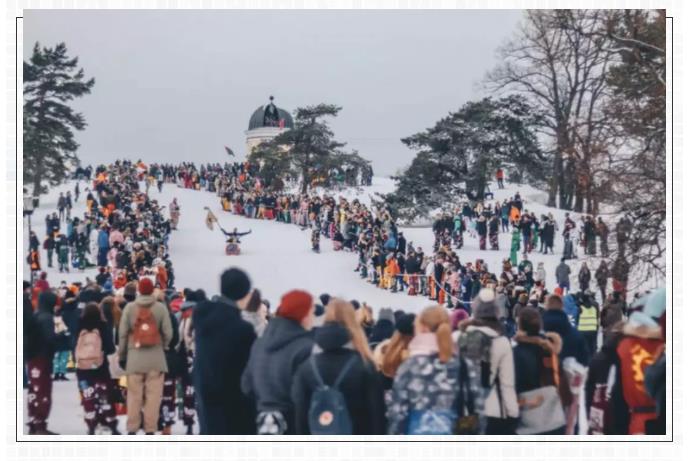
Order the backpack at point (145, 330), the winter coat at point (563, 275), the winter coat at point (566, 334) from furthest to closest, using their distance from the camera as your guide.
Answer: the winter coat at point (563, 275), the backpack at point (145, 330), the winter coat at point (566, 334)

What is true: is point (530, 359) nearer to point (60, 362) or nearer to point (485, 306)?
point (485, 306)

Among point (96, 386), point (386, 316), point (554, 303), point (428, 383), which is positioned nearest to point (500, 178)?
point (386, 316)

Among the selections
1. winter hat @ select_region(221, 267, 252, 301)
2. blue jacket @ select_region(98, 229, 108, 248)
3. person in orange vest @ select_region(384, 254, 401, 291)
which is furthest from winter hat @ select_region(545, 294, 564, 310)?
blue jacket @ select_region(98, 229, 108, 248)

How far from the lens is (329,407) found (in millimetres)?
6594

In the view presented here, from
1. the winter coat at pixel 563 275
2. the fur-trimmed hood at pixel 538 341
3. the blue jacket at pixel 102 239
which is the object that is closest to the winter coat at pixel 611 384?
the fur-trimmed hood at pixel 538 341

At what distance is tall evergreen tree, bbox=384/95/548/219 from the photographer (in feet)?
93.1

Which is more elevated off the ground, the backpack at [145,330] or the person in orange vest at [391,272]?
the person in orange vest at [391,272]

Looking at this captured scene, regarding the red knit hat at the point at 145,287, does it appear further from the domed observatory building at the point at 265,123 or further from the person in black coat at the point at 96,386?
the domed observatory building at the point at 265,123

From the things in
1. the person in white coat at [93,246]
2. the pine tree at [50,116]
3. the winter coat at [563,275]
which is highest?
the pine tree at [50,116]

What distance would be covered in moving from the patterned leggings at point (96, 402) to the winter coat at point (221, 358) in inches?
65.7

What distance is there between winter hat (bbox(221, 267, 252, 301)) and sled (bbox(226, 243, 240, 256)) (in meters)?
18.9

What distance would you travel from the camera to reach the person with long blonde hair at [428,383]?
22.3ft

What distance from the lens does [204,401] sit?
7.95 m
